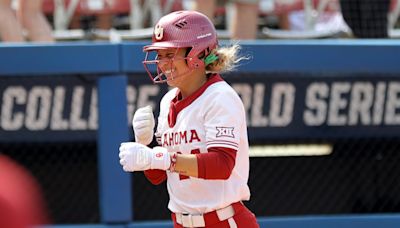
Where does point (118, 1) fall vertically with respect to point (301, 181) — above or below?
above

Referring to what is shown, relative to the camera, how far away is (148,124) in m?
2.98

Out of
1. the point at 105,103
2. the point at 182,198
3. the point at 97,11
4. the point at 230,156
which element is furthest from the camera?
the point at 97,11

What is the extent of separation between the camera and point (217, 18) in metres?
8.54

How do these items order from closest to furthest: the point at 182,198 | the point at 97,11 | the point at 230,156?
1. the point at 230,156
2. the point at 182,198
3. the point at 97,11

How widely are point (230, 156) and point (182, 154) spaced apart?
0.54 feet

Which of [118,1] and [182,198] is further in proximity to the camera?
[118,1]

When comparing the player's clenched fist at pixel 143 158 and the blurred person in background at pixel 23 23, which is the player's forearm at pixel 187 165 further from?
the blurred person in background at pixel 23 23

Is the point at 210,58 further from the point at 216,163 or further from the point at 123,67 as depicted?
the point at 123,67

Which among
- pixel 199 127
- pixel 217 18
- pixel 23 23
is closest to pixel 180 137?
pixel 199 127

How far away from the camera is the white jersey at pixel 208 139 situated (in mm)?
2863

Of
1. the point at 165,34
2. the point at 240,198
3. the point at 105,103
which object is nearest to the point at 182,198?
the point at 240,198

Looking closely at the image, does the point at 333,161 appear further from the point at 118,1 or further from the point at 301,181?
the point at 118,1

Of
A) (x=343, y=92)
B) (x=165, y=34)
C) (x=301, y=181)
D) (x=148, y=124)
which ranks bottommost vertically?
(x=301, y=181)

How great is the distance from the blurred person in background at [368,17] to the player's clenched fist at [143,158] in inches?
135
